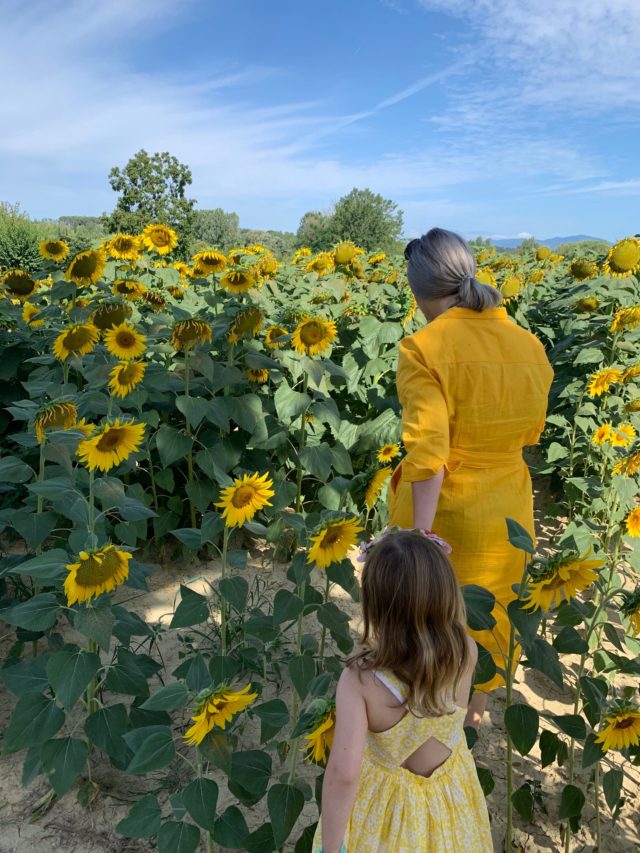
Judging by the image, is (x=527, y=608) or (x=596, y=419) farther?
(x=596, y=419)

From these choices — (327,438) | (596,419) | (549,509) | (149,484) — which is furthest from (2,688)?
(596,419)

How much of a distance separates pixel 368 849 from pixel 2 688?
5.54 ft

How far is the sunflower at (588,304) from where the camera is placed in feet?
12.9

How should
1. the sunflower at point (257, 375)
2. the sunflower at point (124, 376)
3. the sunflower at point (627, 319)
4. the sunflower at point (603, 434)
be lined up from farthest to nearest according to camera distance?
the sunflower at point (627, 319) < the sunflower at point (257, 375) < the sunflower at point (603, 434) < the sunflower at point (124, 376)

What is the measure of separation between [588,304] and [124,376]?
296 centimetres

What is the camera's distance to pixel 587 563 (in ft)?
4.38

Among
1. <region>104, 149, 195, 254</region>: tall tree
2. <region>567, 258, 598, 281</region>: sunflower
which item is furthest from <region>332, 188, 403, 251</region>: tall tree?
<region>567, 258, 598, 281</region>: sunflower

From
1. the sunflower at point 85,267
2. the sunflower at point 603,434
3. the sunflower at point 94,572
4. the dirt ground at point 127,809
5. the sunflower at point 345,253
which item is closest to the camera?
the sunflower at point 94,572

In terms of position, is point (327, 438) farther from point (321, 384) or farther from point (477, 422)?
point (477, 422)

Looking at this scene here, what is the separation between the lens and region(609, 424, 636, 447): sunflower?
282cm

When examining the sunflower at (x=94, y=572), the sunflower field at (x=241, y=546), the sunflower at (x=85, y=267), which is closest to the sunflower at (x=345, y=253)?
the sunflower field at (x=241, y=546)

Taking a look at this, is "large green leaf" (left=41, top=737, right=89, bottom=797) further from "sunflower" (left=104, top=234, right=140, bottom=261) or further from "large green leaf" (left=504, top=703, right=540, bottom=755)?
"sunflower" (left=104, top=234, right=140, bottom=261)

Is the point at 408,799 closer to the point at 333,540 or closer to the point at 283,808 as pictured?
the point at 283,808

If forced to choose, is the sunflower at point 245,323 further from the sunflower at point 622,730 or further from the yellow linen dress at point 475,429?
the sunflower at point 622,730
